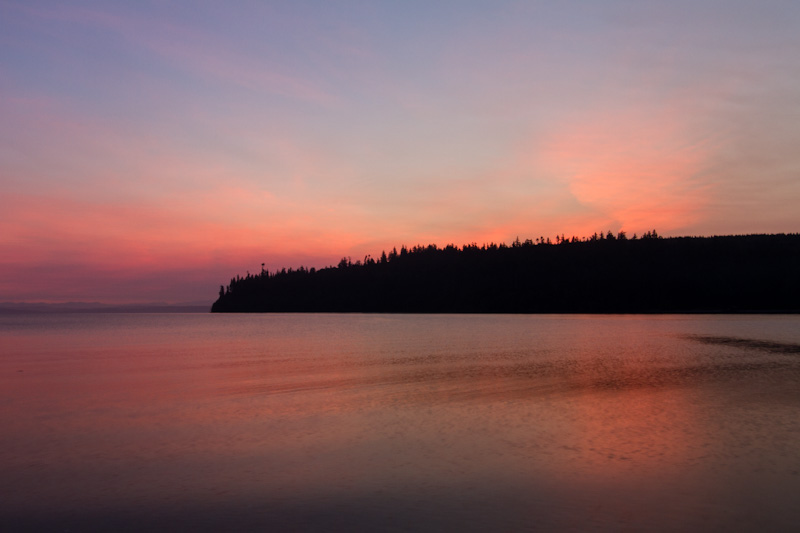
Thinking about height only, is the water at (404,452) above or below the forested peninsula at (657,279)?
below

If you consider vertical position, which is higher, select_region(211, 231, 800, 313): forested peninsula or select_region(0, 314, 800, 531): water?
select_region(211, 231, 800, 313): forested peninsula

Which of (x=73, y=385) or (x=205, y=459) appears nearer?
(x=205, y=459)

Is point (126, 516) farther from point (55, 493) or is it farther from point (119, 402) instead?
point (119, 402)

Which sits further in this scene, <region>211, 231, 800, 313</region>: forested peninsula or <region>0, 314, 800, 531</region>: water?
<region>211, 231, 800, 313</region>: forested peninsula

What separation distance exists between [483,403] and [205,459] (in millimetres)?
8403

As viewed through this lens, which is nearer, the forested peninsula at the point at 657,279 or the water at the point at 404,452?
the water at the point at 404,452

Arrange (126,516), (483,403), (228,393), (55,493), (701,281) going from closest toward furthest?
(126,516), (55,493), (483,403), (228,393), (701,281)

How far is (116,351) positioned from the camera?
40406mm

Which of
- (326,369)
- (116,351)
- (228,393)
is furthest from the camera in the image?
(116,351)

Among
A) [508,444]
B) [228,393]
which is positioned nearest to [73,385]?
[228,393]

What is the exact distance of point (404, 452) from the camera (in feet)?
38.5

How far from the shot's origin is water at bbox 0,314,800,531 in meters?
8.22

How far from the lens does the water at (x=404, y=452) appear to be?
8.22 metres

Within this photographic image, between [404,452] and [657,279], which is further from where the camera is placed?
[657,279]
